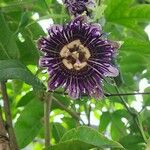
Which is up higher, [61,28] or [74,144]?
[61,28]

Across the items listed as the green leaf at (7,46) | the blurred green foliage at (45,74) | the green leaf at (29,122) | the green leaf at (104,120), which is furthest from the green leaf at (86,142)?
the green leaf at (104,120)

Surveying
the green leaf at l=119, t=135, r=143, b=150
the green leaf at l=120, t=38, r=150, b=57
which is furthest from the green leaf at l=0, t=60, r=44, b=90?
the green leaf at l=119, t=135, r=143, b=150

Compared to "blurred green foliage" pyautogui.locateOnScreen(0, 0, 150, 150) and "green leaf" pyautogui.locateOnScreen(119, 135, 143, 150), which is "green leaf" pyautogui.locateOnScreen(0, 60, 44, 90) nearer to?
"blurred green foliage" pyautogui.locateOnScreen(0, 0, 150, 150)

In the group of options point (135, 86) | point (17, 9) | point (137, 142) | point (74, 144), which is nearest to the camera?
point (74, 144)

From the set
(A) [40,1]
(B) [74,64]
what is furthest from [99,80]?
(A) [40,1]

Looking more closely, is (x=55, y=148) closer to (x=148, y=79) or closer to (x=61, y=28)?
Answer: (x=61, y=28)

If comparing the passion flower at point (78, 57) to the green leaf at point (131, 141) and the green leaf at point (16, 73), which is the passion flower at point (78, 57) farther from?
the green leaf at point (131, 141)
